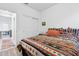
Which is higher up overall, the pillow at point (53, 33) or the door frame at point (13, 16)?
the door frame at point (13, 16)

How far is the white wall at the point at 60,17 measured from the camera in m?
1.46

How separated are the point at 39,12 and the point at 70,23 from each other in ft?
2.33

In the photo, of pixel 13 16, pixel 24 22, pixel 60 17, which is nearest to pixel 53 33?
pixel 60 17

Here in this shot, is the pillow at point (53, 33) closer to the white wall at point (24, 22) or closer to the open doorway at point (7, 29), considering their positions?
the white wall at point (24, 22)

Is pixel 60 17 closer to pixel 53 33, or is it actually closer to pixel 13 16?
pixel 53 33

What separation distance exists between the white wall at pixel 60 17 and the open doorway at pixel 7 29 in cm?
62

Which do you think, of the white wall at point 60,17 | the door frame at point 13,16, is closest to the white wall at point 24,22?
the door frame at point 13,16

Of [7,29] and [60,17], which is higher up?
[60,17]

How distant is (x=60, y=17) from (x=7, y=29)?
1135mm

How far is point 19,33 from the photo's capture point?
1.45 metres

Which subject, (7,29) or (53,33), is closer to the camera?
(7,29)

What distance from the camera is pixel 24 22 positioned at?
4.69 ft

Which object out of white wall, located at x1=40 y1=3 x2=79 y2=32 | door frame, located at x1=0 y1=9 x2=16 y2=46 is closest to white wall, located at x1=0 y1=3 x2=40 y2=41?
door frame, located at x1=0 y1=9 x2=16 y2=46

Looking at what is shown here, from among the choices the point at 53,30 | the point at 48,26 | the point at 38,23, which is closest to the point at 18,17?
the point at 38,23
